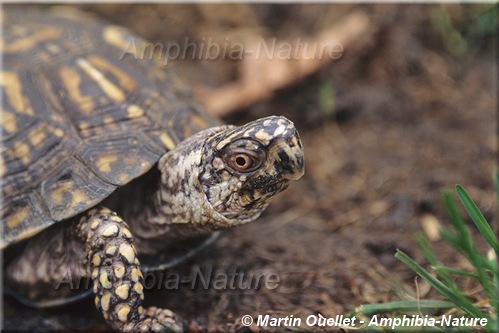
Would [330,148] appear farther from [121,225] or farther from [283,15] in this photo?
[121,225]

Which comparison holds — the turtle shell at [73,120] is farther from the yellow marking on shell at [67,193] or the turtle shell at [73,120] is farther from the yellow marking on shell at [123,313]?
the yellow marking on shell at [123,313]

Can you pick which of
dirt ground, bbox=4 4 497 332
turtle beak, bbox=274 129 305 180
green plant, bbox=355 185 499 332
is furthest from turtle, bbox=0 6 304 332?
green plant, bbox=355 185 499 332

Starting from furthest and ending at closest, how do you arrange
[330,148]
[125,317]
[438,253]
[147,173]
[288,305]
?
[330,148], [438,253], [147,173], [288,305], [125,317]

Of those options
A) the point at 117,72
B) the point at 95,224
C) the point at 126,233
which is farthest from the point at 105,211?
the point at 117,72

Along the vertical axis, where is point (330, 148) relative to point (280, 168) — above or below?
below

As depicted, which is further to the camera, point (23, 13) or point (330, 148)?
point (330, 148)

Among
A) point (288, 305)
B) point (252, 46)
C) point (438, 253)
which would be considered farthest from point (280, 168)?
point (252, 46)
